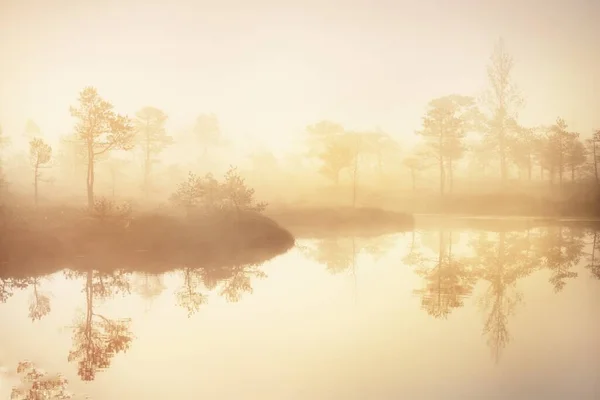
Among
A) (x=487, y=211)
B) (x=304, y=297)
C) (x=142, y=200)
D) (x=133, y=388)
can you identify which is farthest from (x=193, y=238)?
(x=487, y=211)

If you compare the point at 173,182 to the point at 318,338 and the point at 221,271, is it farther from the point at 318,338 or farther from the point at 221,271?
the point at 318,338

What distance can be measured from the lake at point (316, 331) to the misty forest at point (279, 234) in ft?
0.52

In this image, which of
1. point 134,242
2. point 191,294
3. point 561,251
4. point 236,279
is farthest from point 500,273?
point 134,242

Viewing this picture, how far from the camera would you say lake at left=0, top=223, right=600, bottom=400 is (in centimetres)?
1044

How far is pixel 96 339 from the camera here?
13461mm

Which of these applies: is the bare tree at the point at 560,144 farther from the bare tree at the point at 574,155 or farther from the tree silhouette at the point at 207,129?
the tree silhouette at the point at 207,129

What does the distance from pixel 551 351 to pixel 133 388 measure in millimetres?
9011

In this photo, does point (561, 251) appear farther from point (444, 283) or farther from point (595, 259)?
point (444, 283)

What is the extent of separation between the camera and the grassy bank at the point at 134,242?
2545 centimetres

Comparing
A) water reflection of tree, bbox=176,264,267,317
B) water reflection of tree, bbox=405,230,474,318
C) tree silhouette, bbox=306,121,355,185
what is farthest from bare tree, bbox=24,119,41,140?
water reflection of tree, bbox=405,230,474,318

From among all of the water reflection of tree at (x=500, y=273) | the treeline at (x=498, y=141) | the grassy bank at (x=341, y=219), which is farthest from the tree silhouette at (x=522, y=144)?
the water reflection of tree at (x=500, y=273)

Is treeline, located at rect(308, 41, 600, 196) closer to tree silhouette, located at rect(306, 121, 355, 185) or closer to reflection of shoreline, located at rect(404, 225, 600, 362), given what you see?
tree silhouette, located at rect(306, 121, 355, 185)

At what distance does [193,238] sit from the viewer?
31.8 metres

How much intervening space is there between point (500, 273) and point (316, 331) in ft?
37.6
